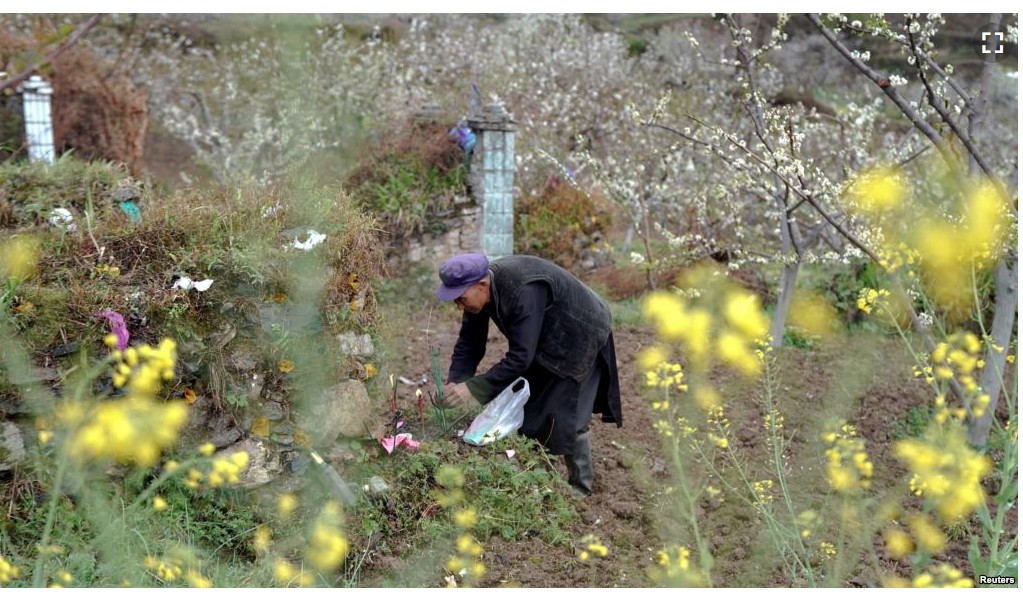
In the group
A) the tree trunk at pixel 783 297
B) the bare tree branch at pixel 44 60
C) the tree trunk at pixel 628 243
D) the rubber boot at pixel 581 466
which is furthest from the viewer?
the tree trunk at pixel 628 243

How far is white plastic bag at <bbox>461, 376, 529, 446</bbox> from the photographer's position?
4.44m

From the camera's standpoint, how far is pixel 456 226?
8.61 m

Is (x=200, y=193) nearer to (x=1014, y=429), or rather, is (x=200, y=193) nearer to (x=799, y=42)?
(x=1014, y=429)

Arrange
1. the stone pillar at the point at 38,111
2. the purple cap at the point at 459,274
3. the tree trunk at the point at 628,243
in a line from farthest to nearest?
the tree trunk at the point at 628,243
the stone pillar at the point at 38,111
the purple cap at the point at 459,274

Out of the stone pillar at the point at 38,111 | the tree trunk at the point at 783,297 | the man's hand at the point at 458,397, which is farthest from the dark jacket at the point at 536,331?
the stone pillar at the point at 38,111

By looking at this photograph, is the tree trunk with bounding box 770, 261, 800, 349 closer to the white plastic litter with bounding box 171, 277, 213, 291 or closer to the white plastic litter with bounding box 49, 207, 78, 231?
the white plastic litter with bounding box 171, 277, 213, 291

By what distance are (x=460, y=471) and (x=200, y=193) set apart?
81.2 inches

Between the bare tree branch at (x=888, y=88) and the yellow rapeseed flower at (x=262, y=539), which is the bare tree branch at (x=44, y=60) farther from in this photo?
the bare tree branch at (x=888, y=88)

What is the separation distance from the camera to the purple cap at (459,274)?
4.05 metres

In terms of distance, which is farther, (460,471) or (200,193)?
(200,193)

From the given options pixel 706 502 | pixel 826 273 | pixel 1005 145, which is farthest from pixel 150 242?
pixel 1005 145

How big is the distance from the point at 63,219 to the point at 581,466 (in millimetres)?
3064

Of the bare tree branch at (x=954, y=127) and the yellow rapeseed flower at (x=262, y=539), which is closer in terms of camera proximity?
the yellow rapeseed flower at (x=262, y=539)

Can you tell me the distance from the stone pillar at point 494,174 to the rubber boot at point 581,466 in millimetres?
3963
